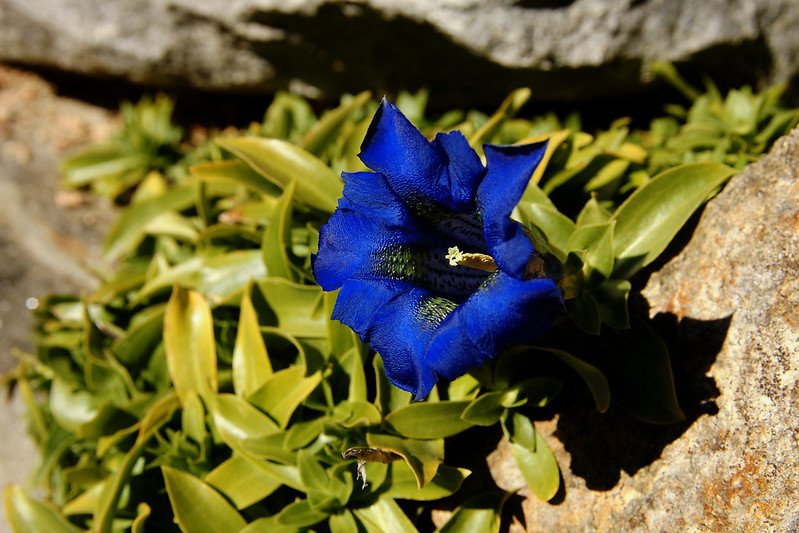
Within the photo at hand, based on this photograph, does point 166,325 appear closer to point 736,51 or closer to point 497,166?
point 497,166

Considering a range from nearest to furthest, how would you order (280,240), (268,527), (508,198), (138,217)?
(508,198)
(268,527)
(280,240)
(138,217)

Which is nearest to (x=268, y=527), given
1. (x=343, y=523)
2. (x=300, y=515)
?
(x=300, y=515)

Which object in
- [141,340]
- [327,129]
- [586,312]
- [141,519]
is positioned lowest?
[141,519]

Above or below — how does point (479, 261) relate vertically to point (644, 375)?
above

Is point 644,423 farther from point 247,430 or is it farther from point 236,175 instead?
point 236,175

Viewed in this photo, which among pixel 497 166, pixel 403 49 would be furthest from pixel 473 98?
pixel 497 166

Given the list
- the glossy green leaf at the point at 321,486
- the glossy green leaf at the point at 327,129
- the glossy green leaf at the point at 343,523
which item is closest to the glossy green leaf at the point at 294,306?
the glossy green leaf at the point at 321,486

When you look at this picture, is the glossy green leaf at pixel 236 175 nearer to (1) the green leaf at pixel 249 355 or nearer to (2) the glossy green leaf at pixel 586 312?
(1) the green leaf at pixel 249 355
